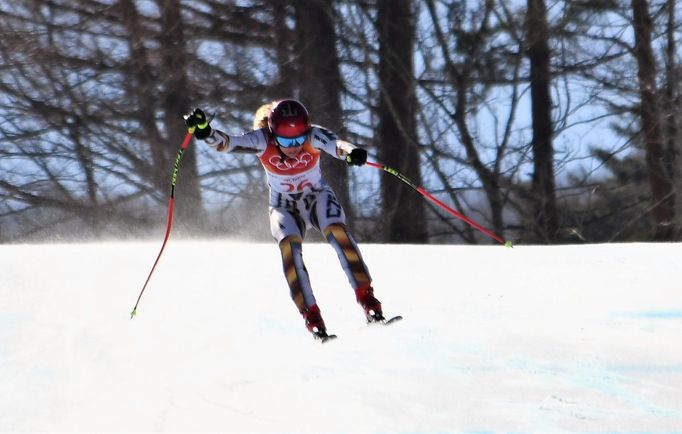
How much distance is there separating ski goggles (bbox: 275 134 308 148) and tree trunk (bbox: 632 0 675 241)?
14.8 metres

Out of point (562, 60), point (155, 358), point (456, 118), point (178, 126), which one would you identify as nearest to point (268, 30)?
point (178, 126)

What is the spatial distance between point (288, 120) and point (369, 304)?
1.26 metres

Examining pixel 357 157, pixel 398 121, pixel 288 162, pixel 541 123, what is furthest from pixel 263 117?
pixel 541 123

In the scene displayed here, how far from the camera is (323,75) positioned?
2127 centimetres

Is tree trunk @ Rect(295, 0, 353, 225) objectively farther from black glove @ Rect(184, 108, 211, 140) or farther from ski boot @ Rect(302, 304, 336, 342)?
ski boot @ Rect(302, 304, 336, 342)

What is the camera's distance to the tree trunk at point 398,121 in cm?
2067

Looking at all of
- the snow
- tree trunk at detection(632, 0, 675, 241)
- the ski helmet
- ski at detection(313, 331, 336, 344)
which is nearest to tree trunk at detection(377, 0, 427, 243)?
tree trunk at detection(632, 0, 675, 241)

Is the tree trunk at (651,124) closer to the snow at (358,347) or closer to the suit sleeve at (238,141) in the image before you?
the snow at (358,347)

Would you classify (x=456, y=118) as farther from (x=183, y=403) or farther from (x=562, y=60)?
(x=183, y=403)

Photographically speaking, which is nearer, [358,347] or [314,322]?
[358,347]

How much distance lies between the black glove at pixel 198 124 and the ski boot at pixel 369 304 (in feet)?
4.52

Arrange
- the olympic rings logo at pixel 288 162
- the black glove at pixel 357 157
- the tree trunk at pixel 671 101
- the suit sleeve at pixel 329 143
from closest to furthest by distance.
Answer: the black glove at pixel 357 157, the suit sleeve at pixel 329 143, the olympic rings logo at pixel 288 162, the tree trunk at pixel 671 101

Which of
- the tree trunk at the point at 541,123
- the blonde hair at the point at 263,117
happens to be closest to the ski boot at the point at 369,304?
the blonde hair at the point at 263,117

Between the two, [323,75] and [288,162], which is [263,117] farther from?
[323,75]
